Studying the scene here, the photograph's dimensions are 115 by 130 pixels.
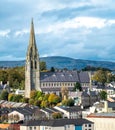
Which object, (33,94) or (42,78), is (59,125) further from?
(42,78)

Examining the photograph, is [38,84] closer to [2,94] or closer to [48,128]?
[2,94]

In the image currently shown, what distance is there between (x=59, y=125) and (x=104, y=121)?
20.7 ft

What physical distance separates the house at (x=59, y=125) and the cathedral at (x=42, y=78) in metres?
38.3

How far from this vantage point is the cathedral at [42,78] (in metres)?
112

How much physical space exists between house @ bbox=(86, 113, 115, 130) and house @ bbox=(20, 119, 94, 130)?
5.53 ft

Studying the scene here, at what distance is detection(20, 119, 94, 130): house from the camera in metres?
68.1

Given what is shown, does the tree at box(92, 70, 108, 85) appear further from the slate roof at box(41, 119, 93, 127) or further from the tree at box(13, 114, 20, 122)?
the slate roof at box(41, 119, 93, 127)

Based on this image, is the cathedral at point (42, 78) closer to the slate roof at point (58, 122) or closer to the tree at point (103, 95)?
the tree at point (103, 95)

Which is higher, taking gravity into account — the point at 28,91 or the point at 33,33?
the point at 33,33

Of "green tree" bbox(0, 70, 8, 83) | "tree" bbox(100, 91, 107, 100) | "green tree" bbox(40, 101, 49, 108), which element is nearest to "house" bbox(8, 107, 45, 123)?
"green tree" bbox(40, 101, 49, 108)

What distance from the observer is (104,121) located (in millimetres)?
71812

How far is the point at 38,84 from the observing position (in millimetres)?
112812

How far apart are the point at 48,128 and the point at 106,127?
295 inches

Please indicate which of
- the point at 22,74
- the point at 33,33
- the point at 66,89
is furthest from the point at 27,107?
the point at 22,74
